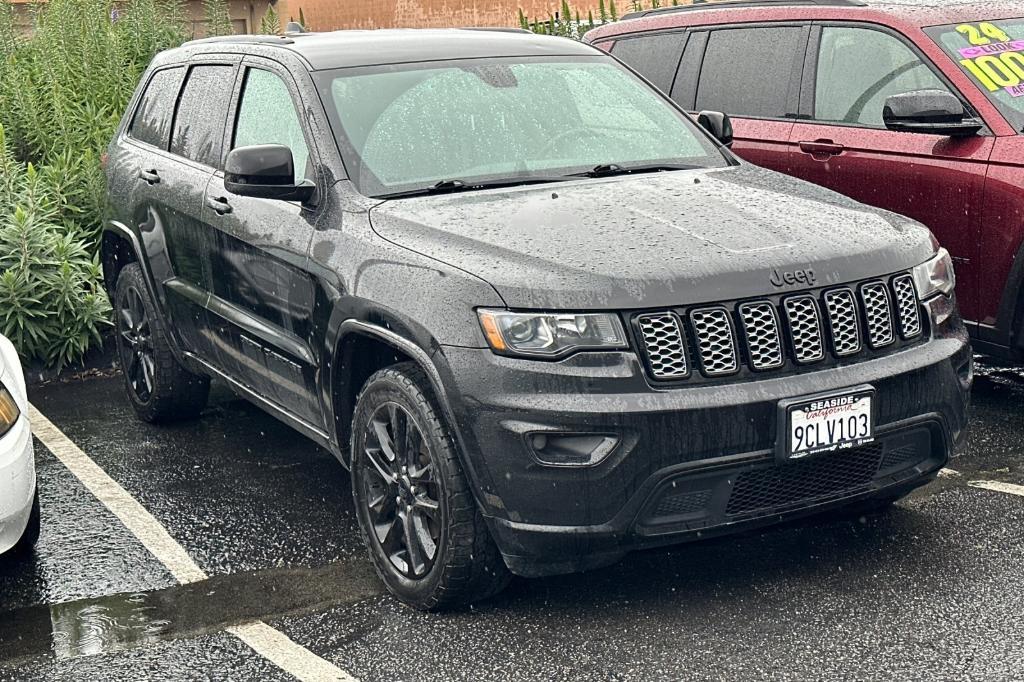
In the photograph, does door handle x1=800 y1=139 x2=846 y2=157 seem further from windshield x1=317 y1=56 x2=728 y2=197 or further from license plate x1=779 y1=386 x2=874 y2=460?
license plate x1=779 y1=386 x2=874 y2=460

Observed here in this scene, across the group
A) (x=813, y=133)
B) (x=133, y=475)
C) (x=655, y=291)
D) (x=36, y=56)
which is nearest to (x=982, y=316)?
(x=813, y=133)

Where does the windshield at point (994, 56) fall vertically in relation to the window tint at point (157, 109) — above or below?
above

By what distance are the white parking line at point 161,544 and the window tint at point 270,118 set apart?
145cm

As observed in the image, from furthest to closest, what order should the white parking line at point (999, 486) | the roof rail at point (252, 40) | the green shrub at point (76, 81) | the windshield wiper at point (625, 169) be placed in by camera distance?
1. the green shrub at point (76, 81)
2. the roof rail at point (252, 40)
3. the white parking line at point (999, 486)
4. the windshield wiper at point (625, 169)

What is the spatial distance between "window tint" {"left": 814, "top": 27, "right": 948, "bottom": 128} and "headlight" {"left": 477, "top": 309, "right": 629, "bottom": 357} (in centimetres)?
314

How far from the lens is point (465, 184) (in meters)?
4.85

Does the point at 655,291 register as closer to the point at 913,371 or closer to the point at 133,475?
the point at 913,371

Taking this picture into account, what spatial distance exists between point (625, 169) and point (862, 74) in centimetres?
218

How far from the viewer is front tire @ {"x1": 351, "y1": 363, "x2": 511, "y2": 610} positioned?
4.15 meters

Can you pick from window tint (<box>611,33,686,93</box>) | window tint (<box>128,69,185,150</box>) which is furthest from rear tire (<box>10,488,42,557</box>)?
window tint (<box>611,33,686,93</box>)

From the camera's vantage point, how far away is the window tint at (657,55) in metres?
7.70

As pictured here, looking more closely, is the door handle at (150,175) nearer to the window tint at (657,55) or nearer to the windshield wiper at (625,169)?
the windshield wiper at (625,169)

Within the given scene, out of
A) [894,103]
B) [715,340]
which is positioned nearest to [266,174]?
[715,340]

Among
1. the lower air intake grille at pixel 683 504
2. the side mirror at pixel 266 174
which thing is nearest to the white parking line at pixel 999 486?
the lower air intake grille at pixel 683 504
